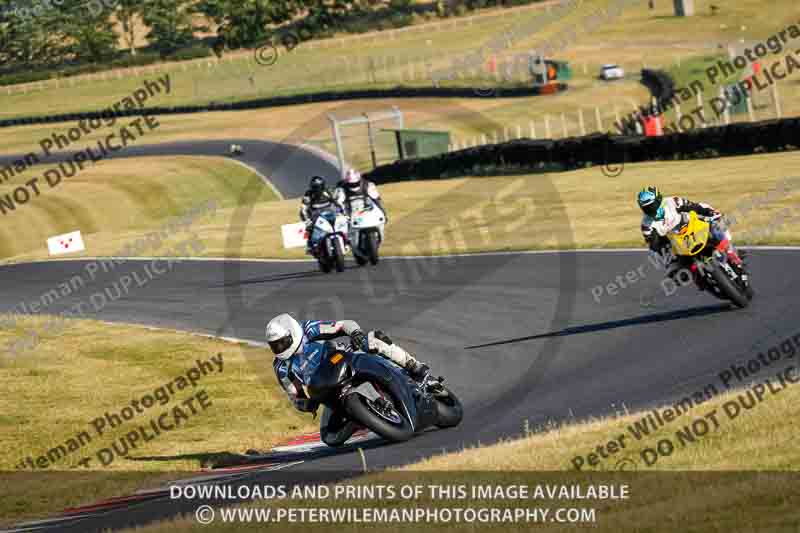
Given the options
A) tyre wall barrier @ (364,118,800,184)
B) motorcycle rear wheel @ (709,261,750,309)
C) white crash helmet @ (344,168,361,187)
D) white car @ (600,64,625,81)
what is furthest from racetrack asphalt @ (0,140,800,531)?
white car @ (600,64,625,81)

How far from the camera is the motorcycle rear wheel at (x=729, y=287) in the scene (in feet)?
48.3

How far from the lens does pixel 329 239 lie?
979 inches

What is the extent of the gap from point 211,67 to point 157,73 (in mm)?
4649

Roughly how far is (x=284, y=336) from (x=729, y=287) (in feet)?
20.5

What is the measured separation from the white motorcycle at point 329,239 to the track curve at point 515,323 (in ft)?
1.27

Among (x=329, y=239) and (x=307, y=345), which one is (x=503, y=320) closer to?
(x=307, y=345)

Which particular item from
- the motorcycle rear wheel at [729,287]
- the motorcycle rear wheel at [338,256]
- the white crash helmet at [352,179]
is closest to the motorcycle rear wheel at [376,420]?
the motorcycle rear wheel at [729,287]

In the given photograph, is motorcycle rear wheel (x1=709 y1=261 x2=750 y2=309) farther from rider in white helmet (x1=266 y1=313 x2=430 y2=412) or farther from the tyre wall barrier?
the tyre wall barrier

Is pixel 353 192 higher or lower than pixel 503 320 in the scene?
higher

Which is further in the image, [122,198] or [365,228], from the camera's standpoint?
[122,198]

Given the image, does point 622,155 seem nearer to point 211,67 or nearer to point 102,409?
point 102,409

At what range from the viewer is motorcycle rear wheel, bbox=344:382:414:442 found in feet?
36.1

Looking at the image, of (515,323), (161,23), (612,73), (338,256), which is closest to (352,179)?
(338,256)

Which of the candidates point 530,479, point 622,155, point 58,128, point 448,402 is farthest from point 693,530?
point 58,128
